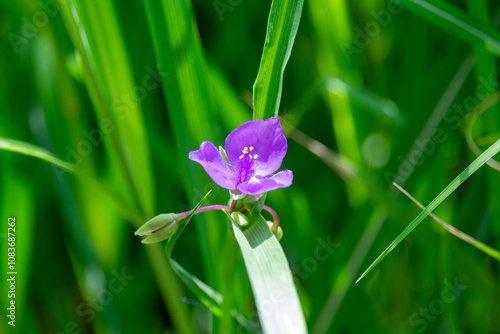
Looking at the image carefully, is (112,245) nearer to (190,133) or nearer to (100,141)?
(100,141)

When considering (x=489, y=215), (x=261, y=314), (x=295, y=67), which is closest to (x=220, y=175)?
(x=261, y=314)

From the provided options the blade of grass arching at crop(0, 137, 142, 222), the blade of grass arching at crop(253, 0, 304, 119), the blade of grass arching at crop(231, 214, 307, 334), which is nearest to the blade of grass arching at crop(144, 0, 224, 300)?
the blade of grass arching at crop(0, 137, 142, 222)

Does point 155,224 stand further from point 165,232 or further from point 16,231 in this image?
point 16,231

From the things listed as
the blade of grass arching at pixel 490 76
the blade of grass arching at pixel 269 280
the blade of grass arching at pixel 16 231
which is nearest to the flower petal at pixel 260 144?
the blade of grass arching at pixel 269 280

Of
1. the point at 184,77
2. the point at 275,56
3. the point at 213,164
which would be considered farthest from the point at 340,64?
the point at 213,164

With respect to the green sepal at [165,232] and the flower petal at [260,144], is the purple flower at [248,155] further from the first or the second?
the green sepal at [165,232]

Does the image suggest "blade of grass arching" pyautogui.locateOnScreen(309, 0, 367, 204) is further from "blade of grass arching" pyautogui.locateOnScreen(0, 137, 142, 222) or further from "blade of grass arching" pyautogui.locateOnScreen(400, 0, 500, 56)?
Answer: "blade of grass arching" pyautogui.locateOnScreen(0, 137, 142, 222)
